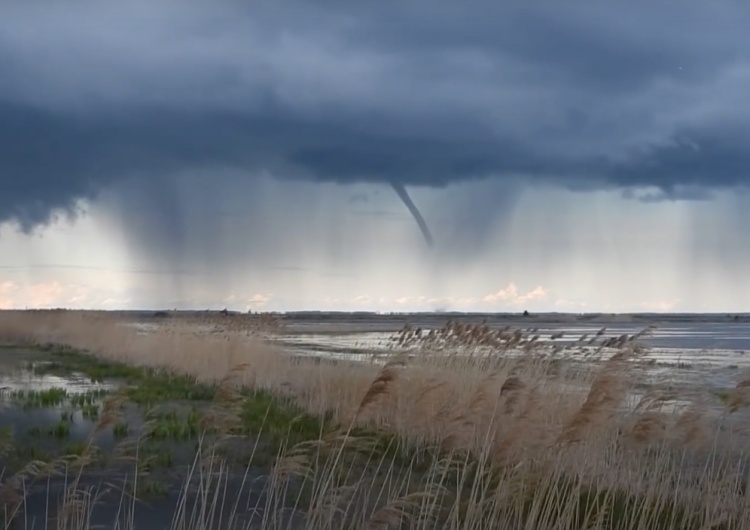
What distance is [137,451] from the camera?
9.48 metres

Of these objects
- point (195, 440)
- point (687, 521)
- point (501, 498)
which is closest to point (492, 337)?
point (195, 440)

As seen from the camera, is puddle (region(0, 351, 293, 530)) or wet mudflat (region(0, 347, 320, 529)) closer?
wet mudflat (region(0, 347, 320, 529))

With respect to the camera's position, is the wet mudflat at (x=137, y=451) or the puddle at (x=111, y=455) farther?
the puddle at (x=111, y=455)

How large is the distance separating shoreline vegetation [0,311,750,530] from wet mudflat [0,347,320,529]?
0.21 ft

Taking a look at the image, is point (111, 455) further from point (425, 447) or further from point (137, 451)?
point (425, 447)

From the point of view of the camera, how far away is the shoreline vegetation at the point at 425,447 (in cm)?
910

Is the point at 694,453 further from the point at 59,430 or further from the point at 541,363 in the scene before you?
the point at 59,430

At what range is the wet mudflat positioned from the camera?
9133mm

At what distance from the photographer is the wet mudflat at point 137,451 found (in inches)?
360

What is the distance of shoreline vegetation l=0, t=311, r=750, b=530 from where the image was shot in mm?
9102

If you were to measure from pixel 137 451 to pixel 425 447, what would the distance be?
533cm

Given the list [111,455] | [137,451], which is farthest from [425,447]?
[137,451]

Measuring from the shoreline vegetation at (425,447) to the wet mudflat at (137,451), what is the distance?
63 mm

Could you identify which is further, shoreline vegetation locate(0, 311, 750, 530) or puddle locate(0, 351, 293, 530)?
puddle locate(0, 351, 293, 530)
